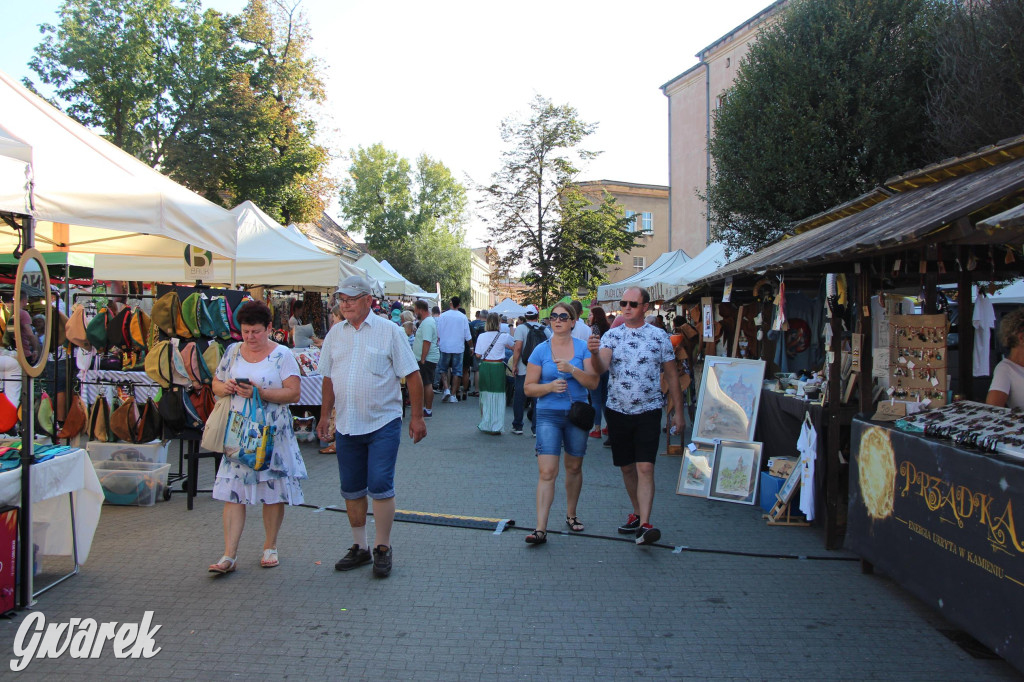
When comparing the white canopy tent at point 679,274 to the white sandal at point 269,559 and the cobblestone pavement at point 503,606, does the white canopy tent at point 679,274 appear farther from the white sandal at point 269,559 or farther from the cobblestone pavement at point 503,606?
the white sandal at point 269,559

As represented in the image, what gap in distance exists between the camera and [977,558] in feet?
11.3

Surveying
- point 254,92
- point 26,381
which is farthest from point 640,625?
point 254,92

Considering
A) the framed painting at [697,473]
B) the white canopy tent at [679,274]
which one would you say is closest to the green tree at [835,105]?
the white canopy tent at [679,274]

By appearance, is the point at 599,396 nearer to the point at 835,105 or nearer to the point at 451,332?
the point at 451,332

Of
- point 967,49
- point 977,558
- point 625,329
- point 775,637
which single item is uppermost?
point 967,49

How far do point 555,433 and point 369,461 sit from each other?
1465 mm

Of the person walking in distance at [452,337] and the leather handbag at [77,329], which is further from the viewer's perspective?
the person walking in distance at [452,337]

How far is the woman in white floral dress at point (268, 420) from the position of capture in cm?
458

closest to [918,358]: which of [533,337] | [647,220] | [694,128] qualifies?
[533,337]

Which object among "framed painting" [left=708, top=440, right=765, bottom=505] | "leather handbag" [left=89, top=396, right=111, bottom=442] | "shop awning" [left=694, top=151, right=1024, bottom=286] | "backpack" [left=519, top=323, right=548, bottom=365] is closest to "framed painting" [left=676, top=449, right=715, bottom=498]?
"framed painting" [left=708, top=440, right=765, bottom=505]

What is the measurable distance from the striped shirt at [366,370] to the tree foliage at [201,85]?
76.9 feet

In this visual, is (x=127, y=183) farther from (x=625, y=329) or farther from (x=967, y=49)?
(x=967, y=49)

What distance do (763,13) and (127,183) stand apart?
23385 millimetres

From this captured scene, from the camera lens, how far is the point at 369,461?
4.63 m
